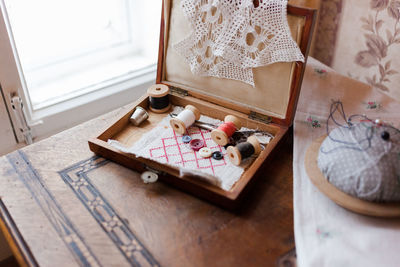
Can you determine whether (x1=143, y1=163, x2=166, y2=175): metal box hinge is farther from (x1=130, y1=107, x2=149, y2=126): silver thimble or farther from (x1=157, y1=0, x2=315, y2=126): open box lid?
(x1=157, y1=0, x2=315, y2=126): open box lid

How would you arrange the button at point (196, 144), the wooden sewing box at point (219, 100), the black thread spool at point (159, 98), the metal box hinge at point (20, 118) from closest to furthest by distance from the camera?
1. the wooden sewing box at point (219, 100)
2. the button at point (196, 144)
3. the black thread spool at point (159, 98)
4. the metal box hinge at point (20, 118)

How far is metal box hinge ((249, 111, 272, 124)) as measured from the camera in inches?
42.4

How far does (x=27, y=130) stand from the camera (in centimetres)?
135

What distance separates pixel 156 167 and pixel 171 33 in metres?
0.44

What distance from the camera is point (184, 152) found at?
104 cm

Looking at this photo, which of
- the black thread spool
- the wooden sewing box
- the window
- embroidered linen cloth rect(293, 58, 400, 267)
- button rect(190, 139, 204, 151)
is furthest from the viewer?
the window

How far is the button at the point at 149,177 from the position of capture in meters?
0.95

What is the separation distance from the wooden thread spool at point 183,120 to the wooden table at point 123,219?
18cm

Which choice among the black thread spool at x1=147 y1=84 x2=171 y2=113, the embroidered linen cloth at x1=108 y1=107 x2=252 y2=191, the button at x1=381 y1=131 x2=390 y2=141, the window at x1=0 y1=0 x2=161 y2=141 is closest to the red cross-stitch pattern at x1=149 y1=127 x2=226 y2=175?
the embroidered linen cloth at x1=108 y1=107 x2=252 y2=191

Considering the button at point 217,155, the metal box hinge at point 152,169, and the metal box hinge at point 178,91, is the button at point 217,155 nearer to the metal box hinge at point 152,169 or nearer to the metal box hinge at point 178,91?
the metal box hinge at point 152,169

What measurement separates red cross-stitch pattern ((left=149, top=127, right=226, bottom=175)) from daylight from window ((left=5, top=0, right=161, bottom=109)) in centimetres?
58

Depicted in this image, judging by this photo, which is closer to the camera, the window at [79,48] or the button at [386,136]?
the button at [386,136]

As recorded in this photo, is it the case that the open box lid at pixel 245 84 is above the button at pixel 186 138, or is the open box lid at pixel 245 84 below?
above

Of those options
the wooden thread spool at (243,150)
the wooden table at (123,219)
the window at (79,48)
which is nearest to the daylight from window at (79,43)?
the window at (79,48)
